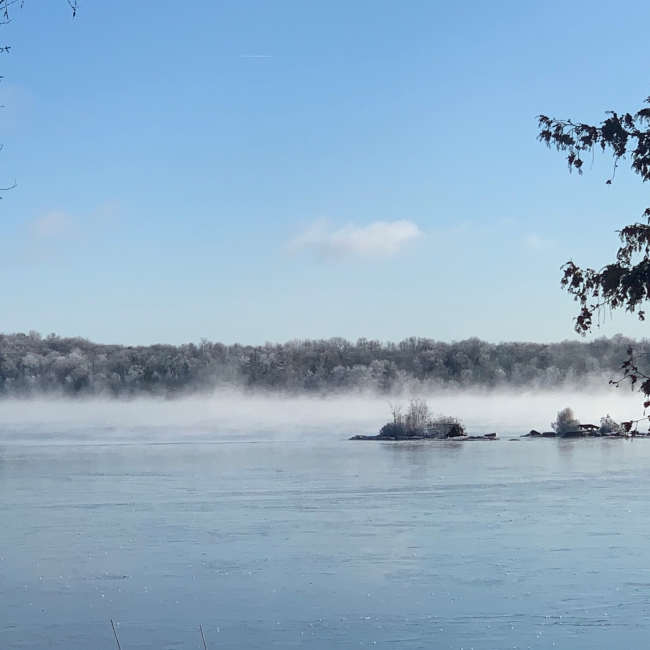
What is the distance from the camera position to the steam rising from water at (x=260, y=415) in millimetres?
53781

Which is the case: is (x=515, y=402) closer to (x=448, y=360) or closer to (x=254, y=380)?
(x=448, y=360)

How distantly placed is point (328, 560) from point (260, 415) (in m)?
63.0

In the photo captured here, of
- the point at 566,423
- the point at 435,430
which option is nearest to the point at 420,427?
the point at 435,430

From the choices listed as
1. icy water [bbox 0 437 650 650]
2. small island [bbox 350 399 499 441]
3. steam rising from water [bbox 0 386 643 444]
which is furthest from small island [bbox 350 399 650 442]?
icy water [bbox 0 437 650 650]

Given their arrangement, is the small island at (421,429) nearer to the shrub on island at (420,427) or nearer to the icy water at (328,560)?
the shrub on island at (420,427)

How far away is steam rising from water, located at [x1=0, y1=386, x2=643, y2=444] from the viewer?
53781 millimetres

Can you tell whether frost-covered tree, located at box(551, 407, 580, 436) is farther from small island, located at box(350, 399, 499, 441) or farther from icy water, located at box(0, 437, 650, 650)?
icy water, located at box(0, 437, 650, 650)

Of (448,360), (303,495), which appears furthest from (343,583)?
(448,360)

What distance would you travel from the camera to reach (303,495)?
21.4m

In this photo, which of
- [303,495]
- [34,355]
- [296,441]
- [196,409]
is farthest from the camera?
[34,355]

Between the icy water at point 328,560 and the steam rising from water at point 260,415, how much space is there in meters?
25.3

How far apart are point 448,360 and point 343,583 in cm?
8773

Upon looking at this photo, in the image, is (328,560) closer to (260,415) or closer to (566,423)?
(566,423)

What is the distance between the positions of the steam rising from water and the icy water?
2526cm
